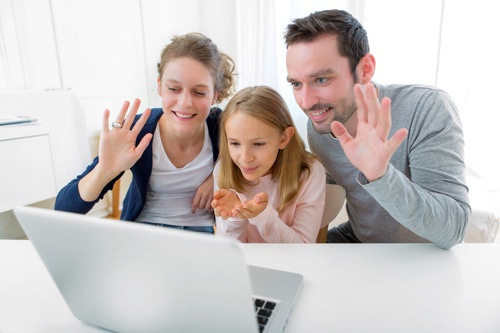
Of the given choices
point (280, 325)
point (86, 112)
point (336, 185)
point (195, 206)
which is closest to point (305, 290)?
point (280, 325)

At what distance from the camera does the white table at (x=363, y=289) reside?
0.57 metres

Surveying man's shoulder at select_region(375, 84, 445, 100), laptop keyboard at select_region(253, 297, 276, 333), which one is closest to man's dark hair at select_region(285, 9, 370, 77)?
man's shoulder at select_region(375, 84, 445, 100)

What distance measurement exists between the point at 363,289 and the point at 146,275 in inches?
15.7

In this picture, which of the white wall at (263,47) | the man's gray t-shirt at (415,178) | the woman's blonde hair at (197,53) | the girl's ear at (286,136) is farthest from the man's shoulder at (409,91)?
the white wall at (263,47)

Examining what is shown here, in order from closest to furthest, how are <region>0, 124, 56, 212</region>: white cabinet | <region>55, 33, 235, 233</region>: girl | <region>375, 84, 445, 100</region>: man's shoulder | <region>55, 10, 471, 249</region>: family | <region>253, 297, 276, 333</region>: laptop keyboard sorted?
<region>253, 297, 276, 333</region>: laptop keyboard → <region>55, 10, 471, 249</region>: family → <region>375, 84, 445, 100</region>: man's shoulder → <region>55, 33, 235, 233</region>: girl → <region>0, 124, 56, 212</region>: white cabinet

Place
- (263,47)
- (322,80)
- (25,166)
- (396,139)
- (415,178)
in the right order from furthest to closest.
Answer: (263,47) < (25,166) < (322,80) < (415,178) < (396,139)

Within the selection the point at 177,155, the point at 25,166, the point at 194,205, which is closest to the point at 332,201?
the point at 194,205

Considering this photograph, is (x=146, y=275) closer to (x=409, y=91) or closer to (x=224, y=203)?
(x=224, y=203)

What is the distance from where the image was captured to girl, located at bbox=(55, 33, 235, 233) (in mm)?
1204

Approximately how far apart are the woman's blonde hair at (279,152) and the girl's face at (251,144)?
2cm

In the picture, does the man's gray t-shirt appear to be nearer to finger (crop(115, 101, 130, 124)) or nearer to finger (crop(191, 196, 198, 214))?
finger (crop(191, 196, 198, 214))

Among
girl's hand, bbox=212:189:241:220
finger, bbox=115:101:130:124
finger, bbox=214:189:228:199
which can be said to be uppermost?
finger, bbox=115:101:130:124

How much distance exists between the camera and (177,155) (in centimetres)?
135

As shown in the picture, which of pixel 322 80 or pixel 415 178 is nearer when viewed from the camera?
pixel 415 178
